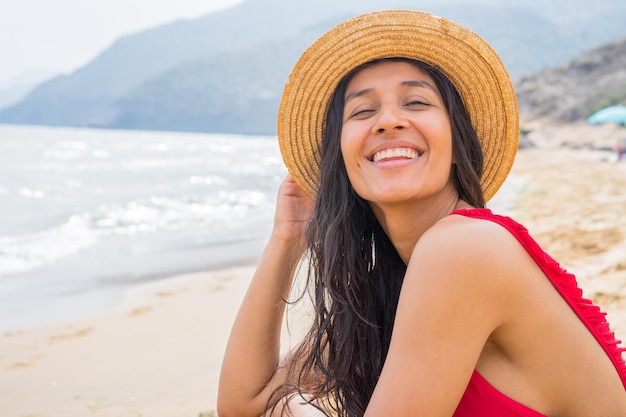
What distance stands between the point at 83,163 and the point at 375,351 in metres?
26.6

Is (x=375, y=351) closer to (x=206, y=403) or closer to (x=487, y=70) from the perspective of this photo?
(x=487, y=70)

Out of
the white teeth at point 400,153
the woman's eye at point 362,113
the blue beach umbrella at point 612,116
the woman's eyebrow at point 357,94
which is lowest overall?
the white teeth at point 400,153

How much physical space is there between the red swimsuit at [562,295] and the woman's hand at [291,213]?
2.81 feet

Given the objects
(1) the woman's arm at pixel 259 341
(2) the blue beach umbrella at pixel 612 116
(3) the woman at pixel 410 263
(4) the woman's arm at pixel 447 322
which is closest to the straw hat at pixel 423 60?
(3) the woman at pixel 410 263

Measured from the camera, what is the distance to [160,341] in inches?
200

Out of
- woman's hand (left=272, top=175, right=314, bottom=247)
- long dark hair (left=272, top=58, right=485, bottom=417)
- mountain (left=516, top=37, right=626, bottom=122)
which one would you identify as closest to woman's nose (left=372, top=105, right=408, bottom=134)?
long dark hair (left=272, top=58, right=485, bottom=417)

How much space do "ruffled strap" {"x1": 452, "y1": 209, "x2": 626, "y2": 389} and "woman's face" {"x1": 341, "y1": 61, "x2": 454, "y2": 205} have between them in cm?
21

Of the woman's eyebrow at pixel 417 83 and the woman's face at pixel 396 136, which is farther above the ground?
the woman's eyebrow at pixel 417 83

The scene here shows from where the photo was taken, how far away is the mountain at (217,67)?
118375 millimetres

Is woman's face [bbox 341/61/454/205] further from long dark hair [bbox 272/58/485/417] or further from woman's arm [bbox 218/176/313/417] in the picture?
woman's arm [bbox 218/176/313/417]

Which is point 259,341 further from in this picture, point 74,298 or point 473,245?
point 74,298

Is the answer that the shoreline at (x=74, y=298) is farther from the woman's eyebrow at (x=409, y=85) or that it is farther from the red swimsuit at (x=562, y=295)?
the red swimsuit at (x=562, y=295)

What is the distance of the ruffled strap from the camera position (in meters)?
1.56

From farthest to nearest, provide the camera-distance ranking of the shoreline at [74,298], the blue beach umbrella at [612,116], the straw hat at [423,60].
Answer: the blue beach umbrella at [612,116] → the shoreline at [74,298] → the straw hat at [423,60]
